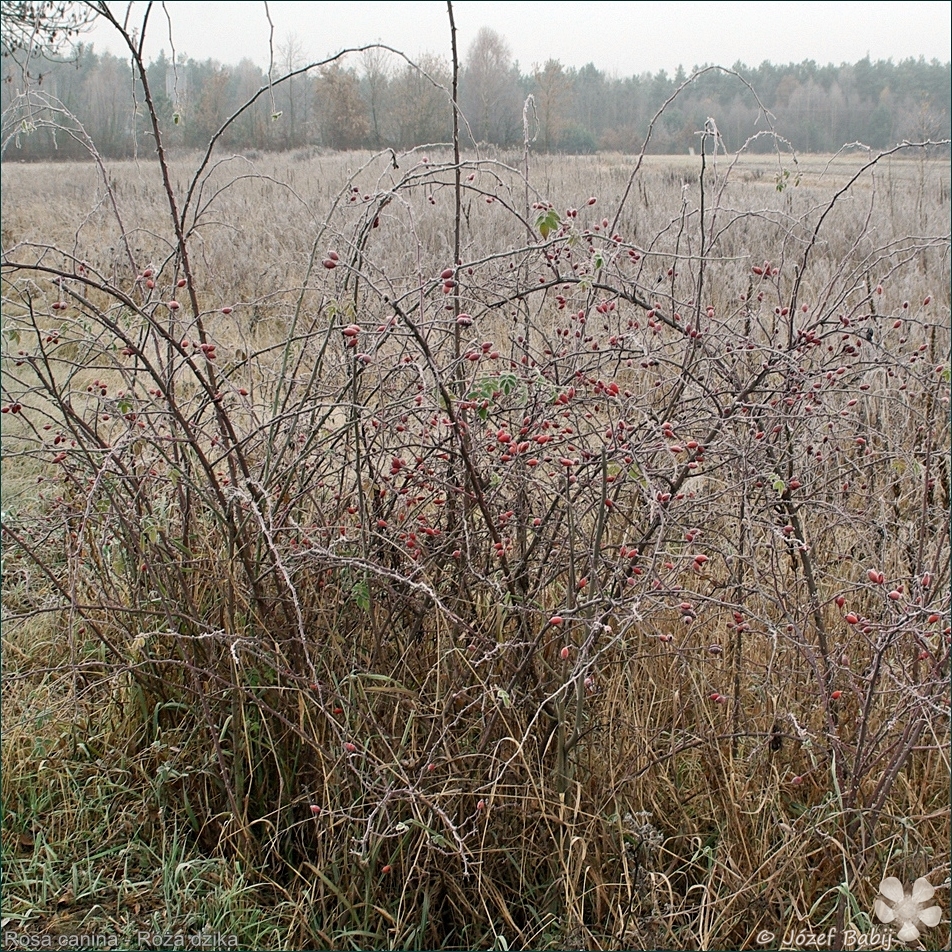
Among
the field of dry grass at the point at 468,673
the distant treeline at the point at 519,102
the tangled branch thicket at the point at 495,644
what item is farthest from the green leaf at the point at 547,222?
the distant treeline at the point at 519,102

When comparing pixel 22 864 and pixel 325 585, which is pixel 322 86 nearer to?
pixel 325 585

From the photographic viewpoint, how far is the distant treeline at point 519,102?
2.92 metres

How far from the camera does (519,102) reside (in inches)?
140

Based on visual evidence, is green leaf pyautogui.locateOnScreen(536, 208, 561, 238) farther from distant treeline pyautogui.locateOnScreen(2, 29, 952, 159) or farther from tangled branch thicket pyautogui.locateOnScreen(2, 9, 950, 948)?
distant treeline pyautogui.locateOnScreen(2, 29, 952, 159)

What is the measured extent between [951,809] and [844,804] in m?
0.21

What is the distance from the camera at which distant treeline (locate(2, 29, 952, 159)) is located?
292 cm

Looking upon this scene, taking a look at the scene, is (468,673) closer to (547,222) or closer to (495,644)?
(495,644)

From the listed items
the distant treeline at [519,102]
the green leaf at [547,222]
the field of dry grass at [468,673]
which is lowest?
the field of dry grass at [468,673]

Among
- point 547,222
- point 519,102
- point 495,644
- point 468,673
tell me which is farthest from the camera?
point 519,102

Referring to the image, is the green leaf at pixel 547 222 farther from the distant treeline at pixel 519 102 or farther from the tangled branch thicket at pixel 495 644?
the distant treeline at pixel 519 102

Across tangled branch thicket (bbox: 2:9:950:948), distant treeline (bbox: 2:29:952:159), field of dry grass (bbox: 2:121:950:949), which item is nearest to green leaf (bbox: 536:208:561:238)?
tangled branch thicket (bbox: 2:9:950:948)

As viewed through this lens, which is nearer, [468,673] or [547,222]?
[547,222]

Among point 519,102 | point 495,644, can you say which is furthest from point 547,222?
point 519,102

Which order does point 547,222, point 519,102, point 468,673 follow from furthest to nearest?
1. point 519,102
2. point 468,673
3. point 547,222
